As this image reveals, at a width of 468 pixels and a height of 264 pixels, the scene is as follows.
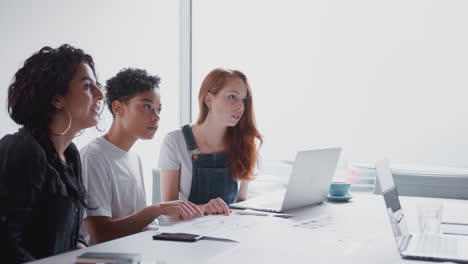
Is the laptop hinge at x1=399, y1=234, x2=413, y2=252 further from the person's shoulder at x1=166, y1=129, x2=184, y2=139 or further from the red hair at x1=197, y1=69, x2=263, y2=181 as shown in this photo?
the person's shoulder at x1=166, y1=129, x2=184, y2=139

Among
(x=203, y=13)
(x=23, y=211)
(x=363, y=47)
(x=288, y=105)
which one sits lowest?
(x=23, y=211)

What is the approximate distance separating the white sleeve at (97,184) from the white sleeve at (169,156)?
476mm

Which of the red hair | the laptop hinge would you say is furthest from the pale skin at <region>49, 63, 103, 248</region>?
the laptop hinge

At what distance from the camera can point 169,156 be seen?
8.27ft

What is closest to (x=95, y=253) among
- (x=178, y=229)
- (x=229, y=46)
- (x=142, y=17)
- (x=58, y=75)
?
(x=178, y=229)

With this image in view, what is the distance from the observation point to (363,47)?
4156mm

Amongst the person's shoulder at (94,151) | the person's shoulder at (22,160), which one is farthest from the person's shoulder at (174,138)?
the person's shoulder at (22,160)

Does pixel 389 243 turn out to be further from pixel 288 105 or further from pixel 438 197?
pixel 288 105

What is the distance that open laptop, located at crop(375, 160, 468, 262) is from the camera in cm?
138

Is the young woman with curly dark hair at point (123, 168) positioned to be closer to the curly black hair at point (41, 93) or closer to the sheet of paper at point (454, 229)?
the curly black hair at point (41, 93)

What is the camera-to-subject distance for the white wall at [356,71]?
3.92 m

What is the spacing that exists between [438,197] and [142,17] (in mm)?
2716

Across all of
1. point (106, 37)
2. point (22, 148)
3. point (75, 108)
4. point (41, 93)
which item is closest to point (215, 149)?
point (75, 108)

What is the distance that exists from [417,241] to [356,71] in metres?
2.78
